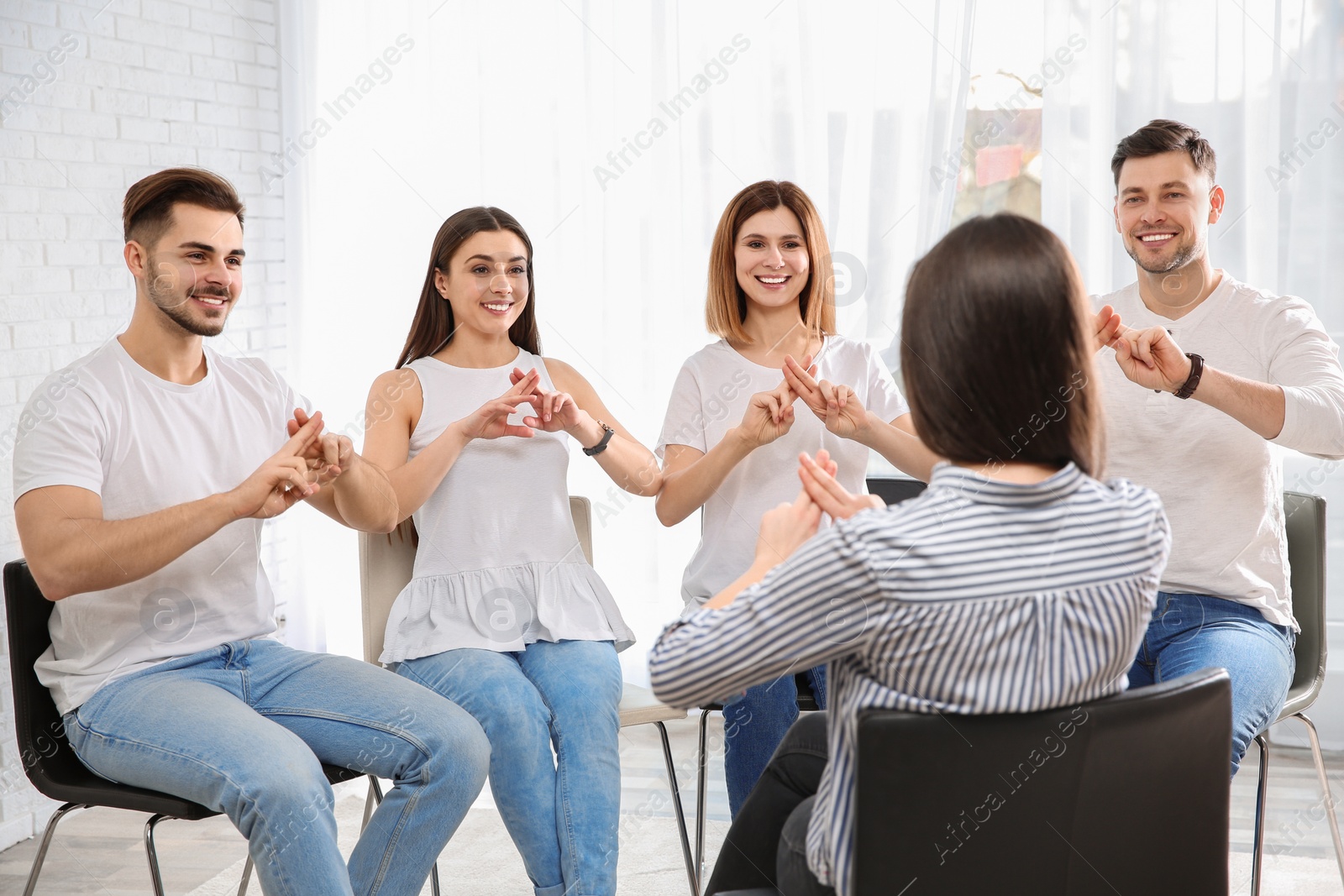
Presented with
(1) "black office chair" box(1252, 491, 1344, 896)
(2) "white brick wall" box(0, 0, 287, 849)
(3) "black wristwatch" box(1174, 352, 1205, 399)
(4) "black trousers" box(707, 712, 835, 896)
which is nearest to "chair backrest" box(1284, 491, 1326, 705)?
(1) "black office chair" box(1252, 491, 1344, 896)

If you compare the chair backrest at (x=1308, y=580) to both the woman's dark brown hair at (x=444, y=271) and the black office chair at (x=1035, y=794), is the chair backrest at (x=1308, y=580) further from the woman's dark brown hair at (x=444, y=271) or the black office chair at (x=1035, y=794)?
the woman's dark brown hair at (x=444, y=271)

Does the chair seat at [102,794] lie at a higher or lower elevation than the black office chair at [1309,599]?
lower

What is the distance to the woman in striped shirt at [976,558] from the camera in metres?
1.10

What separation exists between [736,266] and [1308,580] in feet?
4.25

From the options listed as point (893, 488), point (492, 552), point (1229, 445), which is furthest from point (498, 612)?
point (1229, 445)

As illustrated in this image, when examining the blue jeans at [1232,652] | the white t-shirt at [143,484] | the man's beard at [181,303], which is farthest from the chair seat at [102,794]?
the blue jeans at [1232,652]

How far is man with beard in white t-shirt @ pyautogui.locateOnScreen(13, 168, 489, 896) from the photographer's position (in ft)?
5.62

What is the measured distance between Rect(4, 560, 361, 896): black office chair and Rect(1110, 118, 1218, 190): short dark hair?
187 centimetres

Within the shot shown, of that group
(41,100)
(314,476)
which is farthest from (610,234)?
(314,476)

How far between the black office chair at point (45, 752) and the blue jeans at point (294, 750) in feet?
0.11

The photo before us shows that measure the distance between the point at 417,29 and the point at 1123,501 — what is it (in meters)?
3.18

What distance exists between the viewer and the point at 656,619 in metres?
3.71

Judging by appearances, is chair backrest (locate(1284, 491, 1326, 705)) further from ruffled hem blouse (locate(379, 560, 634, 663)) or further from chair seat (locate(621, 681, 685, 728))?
ruffled hem blouse (locate(379, 560, 634, 663))

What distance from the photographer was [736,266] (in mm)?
2410
